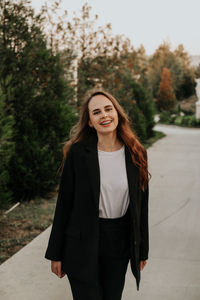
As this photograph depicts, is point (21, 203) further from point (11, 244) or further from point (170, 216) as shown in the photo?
point (170, 216)

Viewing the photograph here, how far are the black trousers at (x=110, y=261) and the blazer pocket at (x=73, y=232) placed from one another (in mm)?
130

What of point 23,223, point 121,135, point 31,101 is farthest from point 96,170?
point 31,101

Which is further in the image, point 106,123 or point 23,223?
point 23,223

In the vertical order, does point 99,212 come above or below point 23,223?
above

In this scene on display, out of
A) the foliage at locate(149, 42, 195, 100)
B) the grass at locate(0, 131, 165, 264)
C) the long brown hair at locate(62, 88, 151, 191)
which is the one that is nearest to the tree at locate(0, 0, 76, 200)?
the grass at locate(0, 131, 165, 264)

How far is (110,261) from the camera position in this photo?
2289 millimetres

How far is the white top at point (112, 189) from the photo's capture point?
7.38 ft

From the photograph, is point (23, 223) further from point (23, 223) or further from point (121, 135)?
point (121, 135)

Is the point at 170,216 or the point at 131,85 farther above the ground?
the point at 131,85

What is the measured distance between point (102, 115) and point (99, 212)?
59 cm

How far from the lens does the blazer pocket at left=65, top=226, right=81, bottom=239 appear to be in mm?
2227

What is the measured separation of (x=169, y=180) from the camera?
29.6 feet

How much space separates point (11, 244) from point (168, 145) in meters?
12.0

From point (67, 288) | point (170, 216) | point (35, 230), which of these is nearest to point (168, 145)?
point (170, 216)
